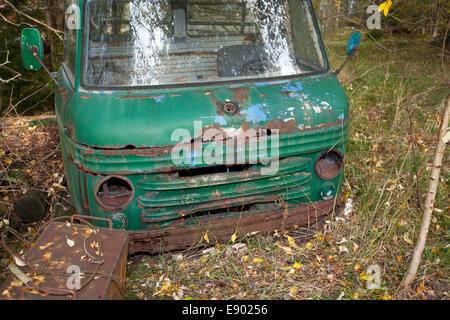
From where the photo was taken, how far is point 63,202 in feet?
11.4

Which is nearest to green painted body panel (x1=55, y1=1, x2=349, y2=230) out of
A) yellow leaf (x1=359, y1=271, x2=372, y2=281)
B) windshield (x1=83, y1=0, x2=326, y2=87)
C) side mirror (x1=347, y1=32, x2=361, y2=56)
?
windshield (x1=83, y1=0, x2=326, y2=87)

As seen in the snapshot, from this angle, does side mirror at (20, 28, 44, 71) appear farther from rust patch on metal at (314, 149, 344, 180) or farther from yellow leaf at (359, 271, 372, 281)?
yellow leaf at (359, 271, 372, 281)

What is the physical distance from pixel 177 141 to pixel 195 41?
1.18 meters

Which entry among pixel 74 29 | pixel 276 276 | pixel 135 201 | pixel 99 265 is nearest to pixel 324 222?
pixel 276 276

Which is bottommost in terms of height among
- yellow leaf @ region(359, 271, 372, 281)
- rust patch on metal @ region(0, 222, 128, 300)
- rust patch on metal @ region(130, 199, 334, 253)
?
yellow leaf @ region(359, 271, 372, 281)

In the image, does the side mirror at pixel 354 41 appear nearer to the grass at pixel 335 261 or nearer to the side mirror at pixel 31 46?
the grass at pixel 335 261

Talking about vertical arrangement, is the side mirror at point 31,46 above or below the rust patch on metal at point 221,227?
above

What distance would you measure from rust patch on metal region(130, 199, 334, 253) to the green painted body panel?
0.05 m

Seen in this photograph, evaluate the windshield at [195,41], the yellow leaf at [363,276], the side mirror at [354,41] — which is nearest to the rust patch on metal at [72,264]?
the windshield at [195,41]

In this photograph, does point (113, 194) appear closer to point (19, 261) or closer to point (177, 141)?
point (177, 141)

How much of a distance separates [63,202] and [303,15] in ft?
8.48

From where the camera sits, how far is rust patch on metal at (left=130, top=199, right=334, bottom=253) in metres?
2.60

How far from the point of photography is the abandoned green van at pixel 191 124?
7.97 ft
